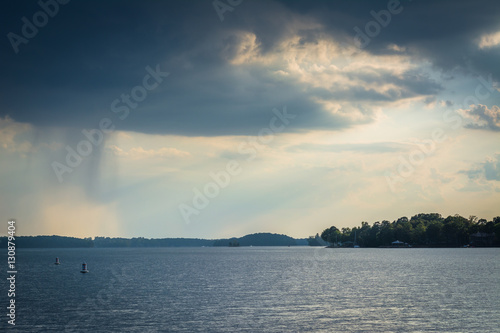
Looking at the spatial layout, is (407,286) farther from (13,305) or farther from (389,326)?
(13,305)

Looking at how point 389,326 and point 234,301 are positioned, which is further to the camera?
point 234,301

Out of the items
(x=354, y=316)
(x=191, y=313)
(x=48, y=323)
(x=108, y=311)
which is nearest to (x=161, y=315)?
(x=191, y=313)

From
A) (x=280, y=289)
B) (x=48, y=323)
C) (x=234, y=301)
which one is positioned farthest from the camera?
(x=280, y=289)

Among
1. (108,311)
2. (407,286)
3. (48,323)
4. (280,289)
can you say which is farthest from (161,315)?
(407,286)

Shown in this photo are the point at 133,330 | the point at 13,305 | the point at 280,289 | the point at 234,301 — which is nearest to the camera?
the point at 133,330

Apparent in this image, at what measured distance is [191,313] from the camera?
2201 inches

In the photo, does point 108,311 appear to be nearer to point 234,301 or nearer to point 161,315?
point 161,315

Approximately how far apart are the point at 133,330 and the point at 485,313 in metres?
39.2

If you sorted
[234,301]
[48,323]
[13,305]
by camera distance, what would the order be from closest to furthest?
[48,323] < [13,305] < [234,301]

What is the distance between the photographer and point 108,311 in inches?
2267

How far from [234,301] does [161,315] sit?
13.9 metres

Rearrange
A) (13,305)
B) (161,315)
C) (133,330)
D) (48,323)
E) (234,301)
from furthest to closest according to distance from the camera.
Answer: (234,301), (13,305), (161,315), (48,323), (133,330)

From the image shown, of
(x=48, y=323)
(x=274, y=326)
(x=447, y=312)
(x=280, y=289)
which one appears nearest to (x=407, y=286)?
(x=280, y=289)

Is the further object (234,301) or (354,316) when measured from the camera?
(234,301)
